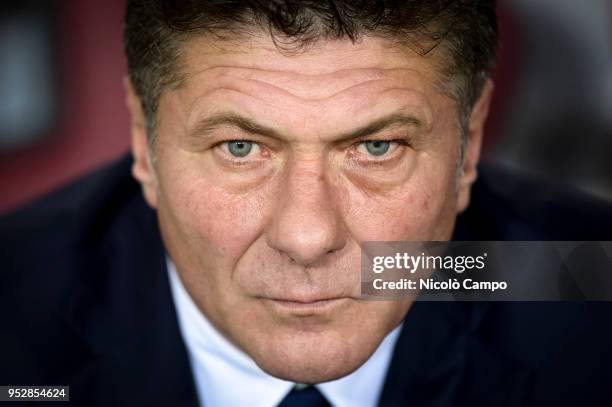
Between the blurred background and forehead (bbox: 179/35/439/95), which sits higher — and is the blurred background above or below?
below

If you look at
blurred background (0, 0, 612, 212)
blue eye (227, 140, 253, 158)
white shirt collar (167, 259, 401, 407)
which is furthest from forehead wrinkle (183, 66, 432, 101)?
blurred background (0, 0, 612, 212)

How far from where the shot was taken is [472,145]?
5.41 feet

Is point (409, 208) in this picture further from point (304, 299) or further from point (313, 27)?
point (313, 27)

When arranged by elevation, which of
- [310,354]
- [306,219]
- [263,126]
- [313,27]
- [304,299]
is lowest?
[310,354]

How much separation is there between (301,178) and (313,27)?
0.24 metres

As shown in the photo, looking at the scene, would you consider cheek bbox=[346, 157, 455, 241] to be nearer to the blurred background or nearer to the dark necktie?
the dark necktie

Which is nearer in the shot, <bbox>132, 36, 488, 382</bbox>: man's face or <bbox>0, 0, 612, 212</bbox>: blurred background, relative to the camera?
<bbox>132, 36, 488, 382</bbox>: man's face

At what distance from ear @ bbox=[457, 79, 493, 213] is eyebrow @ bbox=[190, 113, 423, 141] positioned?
0.25 meters

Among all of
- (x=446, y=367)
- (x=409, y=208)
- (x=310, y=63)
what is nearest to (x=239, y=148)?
(x=310, y=63)

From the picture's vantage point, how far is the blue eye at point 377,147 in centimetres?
140

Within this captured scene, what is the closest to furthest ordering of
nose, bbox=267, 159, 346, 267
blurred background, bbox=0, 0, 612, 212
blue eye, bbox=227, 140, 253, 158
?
nose, bbox=267, 159, 346, 267 < blue eye, bbox=227, 140, 253, 158 < blurred background, bbox=0, 0, 612, 212

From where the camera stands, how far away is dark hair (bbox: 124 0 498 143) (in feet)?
4.26

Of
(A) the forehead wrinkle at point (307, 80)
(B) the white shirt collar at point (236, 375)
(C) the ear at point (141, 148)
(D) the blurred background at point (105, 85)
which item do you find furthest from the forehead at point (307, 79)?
(D) the blurred background at point (105, 85)

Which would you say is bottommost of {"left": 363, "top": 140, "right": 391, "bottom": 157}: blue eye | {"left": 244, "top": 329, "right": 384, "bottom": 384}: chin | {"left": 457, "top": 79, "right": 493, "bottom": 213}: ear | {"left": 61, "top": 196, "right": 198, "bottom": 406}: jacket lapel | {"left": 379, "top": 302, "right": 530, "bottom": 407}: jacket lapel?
{"left": 379, "top": 302, "right": 530, "bottom": 407}: jacket lapel
